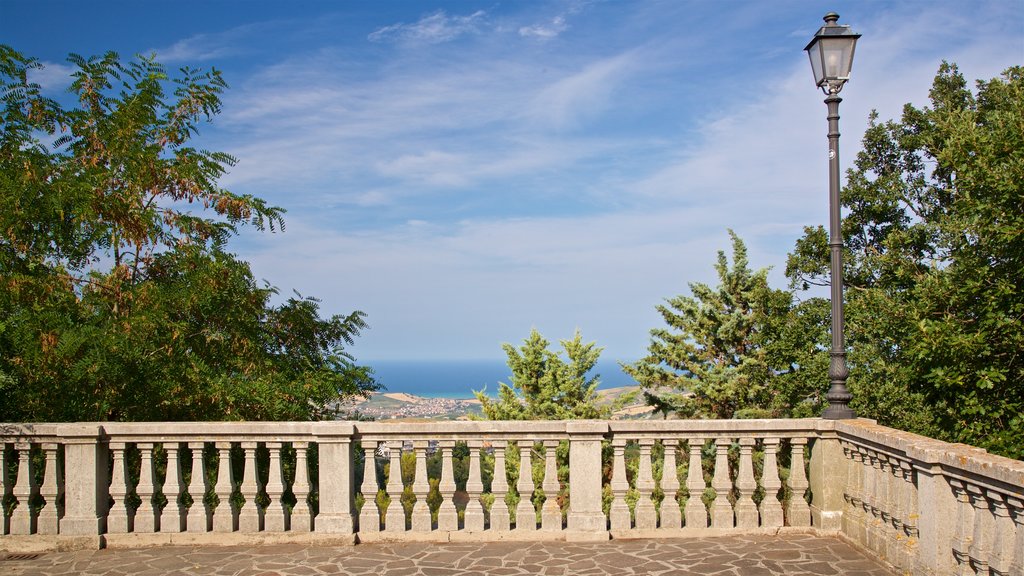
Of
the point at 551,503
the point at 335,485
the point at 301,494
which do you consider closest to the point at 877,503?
the point at 551,503

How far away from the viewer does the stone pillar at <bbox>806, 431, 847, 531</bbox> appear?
23.9 ft

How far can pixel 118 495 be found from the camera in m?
7.14

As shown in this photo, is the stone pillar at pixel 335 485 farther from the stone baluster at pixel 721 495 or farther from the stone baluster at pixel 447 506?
the stone baluster at pixel 721 495

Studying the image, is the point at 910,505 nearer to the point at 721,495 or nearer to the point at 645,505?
the point at 721,495

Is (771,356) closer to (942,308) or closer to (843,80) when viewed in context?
(942,308)

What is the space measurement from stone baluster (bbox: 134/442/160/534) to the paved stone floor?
239 mm

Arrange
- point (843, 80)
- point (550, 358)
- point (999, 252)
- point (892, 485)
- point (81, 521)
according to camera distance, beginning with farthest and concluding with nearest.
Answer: point (550, 358)
point (999, 252)
point (843, 80)
point (81, 521)
point (892, 485)

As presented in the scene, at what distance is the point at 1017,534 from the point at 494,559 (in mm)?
3905

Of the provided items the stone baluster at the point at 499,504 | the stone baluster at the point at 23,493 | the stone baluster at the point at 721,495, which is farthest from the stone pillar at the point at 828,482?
the stone baluster at the point at 23,493

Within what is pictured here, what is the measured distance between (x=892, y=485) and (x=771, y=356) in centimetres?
1032

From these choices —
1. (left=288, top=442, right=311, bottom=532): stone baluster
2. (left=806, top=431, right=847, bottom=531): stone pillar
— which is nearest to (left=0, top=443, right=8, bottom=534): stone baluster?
(left=288, top=442, right=311, bottom=532): stone baluster

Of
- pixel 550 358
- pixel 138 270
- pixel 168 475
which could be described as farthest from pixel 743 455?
pixel 550 358

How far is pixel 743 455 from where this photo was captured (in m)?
7.40

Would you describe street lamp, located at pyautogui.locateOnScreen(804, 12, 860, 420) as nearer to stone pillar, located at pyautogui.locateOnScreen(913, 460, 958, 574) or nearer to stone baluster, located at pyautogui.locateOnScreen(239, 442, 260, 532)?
stone pillar, located at pyautogui.locateOnScreen(913, 460, 958, 574)
